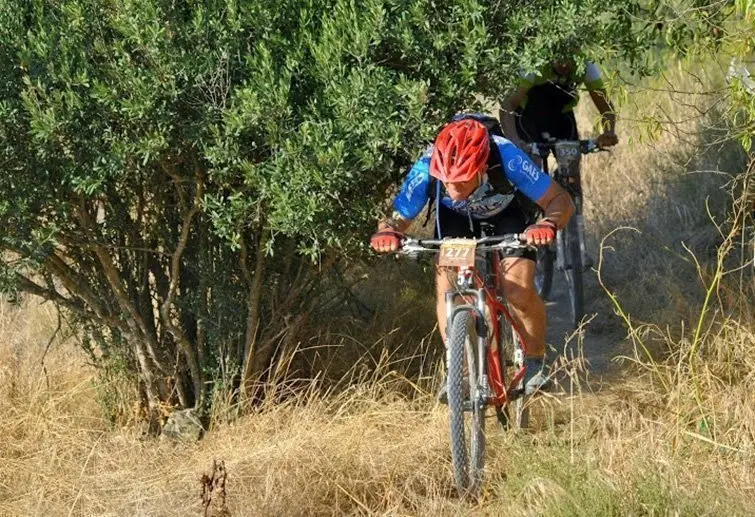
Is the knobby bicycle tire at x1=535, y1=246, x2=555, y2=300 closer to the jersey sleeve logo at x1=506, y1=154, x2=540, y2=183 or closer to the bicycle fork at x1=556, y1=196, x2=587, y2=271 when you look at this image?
the bicycle fork at x1=556, y1=196, x2=587, y2=271

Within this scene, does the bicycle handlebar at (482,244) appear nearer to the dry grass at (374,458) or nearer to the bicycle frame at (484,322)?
the bicycle frame at (484,322)

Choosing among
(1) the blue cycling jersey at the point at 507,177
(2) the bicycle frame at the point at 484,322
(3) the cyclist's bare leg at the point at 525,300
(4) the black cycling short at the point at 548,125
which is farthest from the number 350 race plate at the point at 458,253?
(4) the black cycling short at the point at 548,125

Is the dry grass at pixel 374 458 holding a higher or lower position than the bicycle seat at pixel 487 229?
lower

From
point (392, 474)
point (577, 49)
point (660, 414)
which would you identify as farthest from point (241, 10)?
point (660, 414)

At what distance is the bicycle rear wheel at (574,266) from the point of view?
7.62 metres

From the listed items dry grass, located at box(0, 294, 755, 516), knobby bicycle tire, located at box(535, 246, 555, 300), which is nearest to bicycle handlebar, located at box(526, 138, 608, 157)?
knobby bicycle tire, located at box(535, 246, 555, 300)

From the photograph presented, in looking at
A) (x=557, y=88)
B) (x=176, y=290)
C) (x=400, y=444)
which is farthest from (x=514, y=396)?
(x=557, y=88)

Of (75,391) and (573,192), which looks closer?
(75,391)

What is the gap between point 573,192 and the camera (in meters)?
7.73

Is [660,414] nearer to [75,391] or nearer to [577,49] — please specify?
[577,49]

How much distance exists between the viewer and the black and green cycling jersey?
693 cm

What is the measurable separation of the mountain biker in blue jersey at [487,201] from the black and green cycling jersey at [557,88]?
5.00ft

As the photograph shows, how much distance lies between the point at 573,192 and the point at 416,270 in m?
1.14

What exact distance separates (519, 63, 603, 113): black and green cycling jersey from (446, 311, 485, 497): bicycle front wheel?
2.26 metres
